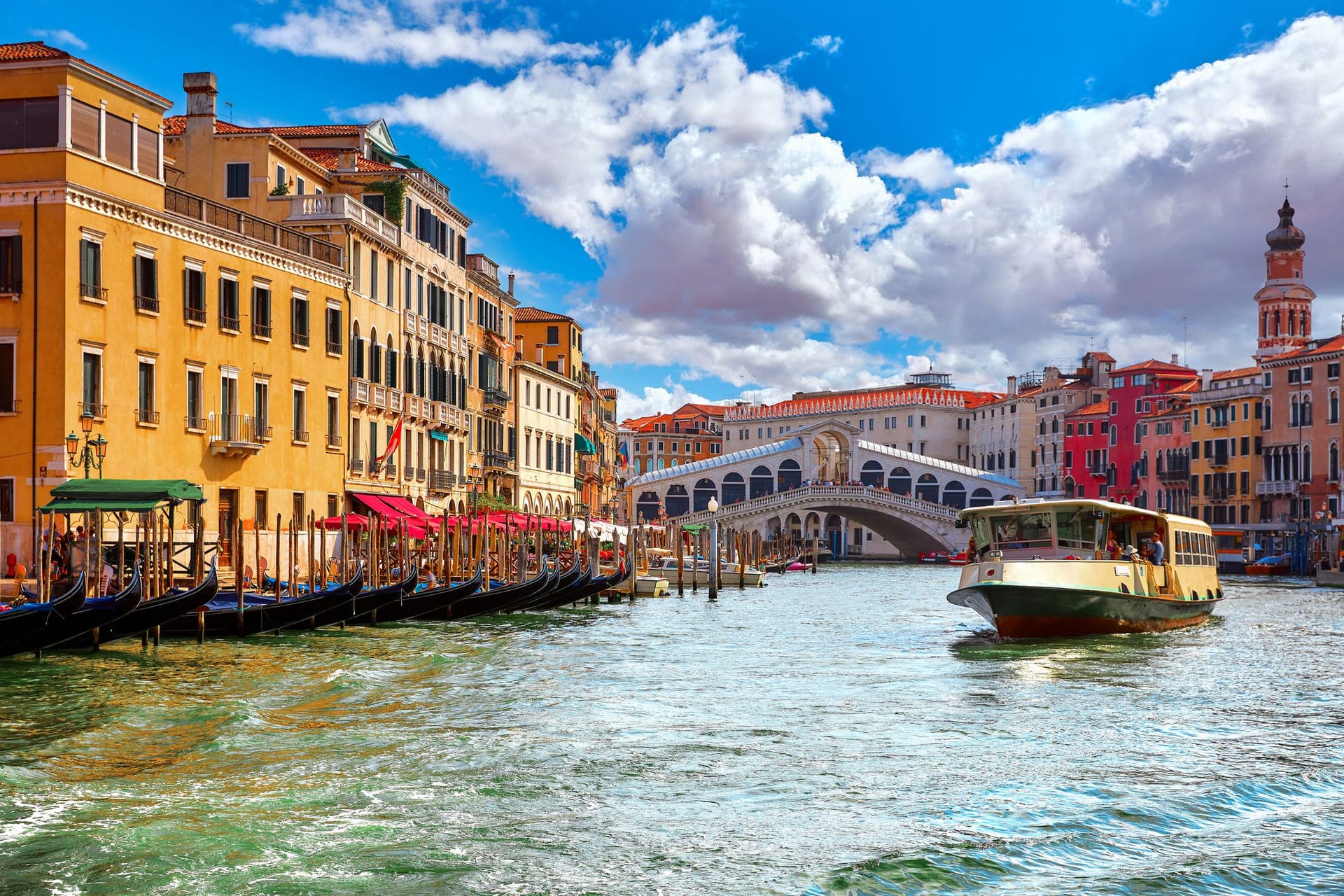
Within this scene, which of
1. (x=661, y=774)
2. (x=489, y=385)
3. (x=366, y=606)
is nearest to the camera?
(x=661, y=774)

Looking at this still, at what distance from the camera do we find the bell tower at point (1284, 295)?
6041 cm

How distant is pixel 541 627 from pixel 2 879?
14442mm

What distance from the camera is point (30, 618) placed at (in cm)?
1341

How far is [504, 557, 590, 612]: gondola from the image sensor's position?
23938 millimetres

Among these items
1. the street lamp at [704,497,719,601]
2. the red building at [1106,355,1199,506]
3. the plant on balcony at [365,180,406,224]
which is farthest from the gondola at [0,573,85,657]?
the red building at [1106,355,1199,506]

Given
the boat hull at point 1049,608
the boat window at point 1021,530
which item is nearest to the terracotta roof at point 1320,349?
the boat hull at point 1049,608

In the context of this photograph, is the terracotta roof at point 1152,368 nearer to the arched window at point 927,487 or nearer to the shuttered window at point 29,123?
the arched window at point 927,487

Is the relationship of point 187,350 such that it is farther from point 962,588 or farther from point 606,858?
point 606,858

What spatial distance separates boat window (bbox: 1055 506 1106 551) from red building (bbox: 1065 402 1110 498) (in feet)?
157

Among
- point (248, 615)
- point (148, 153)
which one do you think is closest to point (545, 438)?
point (148, 153)

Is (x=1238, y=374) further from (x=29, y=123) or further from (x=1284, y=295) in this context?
(x=29, y=123)

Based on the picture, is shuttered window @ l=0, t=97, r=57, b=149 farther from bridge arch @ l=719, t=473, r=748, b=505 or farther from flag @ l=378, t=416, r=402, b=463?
bridge arch @ l=719, t=473, r=748, b=505

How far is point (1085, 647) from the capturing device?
55.4ft

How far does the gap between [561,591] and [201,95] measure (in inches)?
381
